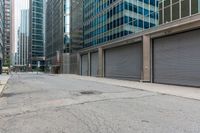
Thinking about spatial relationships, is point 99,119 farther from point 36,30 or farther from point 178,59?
point 36,30

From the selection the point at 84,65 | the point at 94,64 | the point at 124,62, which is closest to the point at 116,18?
the point at 94,64

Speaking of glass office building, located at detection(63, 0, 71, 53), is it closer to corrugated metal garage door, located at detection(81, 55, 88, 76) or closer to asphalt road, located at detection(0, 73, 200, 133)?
corrugated metal garage door, located at detection(81, 55, 88, 76)

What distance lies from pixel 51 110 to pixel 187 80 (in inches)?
528

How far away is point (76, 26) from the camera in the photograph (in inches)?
2258

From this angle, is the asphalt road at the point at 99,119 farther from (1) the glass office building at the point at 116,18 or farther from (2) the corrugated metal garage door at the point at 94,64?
(2) the corrugated metal garage door at the point at 94,64

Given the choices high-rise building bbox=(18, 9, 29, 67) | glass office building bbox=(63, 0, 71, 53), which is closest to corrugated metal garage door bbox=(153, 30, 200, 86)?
glass office building bbox=(63, 0, 71, 53)

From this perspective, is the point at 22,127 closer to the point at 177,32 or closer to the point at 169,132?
the point at 169,132

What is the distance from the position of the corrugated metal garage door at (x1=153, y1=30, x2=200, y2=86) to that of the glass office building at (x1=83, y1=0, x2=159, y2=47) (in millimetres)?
3097

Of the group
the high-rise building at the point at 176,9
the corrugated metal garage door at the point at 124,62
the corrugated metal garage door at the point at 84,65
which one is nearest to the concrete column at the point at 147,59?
the corrugated metal garage door at the point at 124,62

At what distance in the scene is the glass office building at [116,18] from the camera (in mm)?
26859

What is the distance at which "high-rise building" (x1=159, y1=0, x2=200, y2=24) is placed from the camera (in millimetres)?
17625

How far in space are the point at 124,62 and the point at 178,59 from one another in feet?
31.8

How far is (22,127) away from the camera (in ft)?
20.1

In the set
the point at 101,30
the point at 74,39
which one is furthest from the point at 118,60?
Result: the point at 74,39
